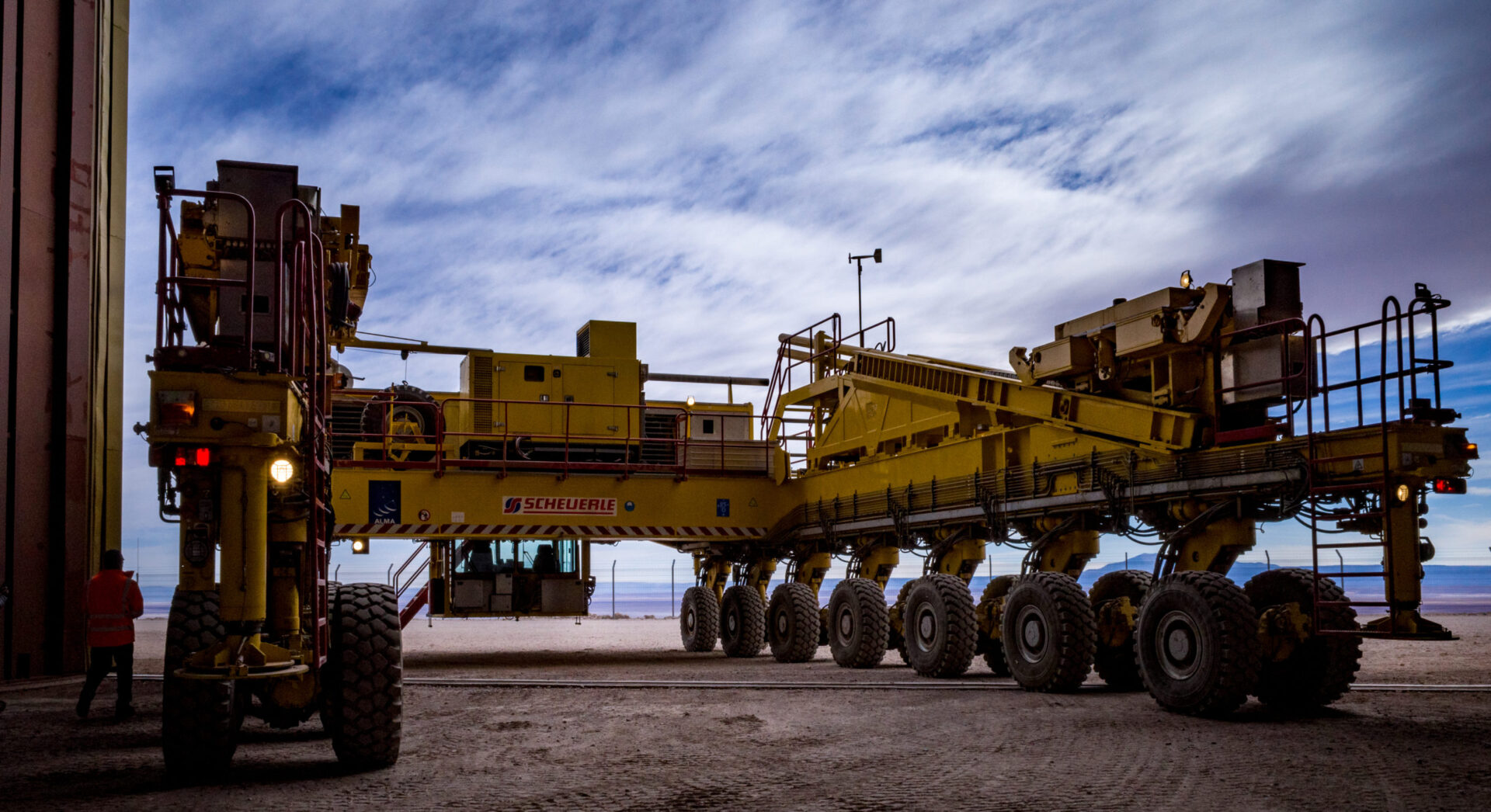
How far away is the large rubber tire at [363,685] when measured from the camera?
24.7 feet

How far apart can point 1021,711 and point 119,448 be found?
536 inches

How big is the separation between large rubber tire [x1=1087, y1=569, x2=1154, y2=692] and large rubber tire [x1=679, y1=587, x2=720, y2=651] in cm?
986

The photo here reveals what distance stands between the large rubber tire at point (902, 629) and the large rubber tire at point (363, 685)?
28.0 feet

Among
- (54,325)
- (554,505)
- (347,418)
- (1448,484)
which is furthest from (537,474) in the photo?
(1448,484)

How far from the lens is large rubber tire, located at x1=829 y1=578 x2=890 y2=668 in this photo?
1622 centimetres

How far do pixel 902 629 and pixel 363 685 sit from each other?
1001 centimetres

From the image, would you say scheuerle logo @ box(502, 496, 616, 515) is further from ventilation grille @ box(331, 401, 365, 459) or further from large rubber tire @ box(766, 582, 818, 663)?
ventilation grille @ box(331, 401, 365, 459)

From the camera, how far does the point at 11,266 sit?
15375 millimetres

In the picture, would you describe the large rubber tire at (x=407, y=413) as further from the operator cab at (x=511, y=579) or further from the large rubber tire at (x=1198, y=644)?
the large rubber tire at (x=1198, y=644)

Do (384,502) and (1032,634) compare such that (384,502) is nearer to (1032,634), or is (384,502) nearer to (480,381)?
(480,381)

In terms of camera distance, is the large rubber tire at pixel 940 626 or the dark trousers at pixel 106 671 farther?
the large rubber tire at pixel 940 626

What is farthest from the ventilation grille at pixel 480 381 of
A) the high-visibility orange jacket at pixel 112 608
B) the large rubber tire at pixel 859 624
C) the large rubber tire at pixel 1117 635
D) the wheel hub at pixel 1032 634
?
the large rubber tire at pixel 1117 635

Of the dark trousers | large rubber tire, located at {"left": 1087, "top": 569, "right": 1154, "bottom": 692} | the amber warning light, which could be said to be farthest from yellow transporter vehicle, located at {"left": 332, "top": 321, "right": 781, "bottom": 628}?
the amber warning light

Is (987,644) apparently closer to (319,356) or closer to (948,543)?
(948,543)
